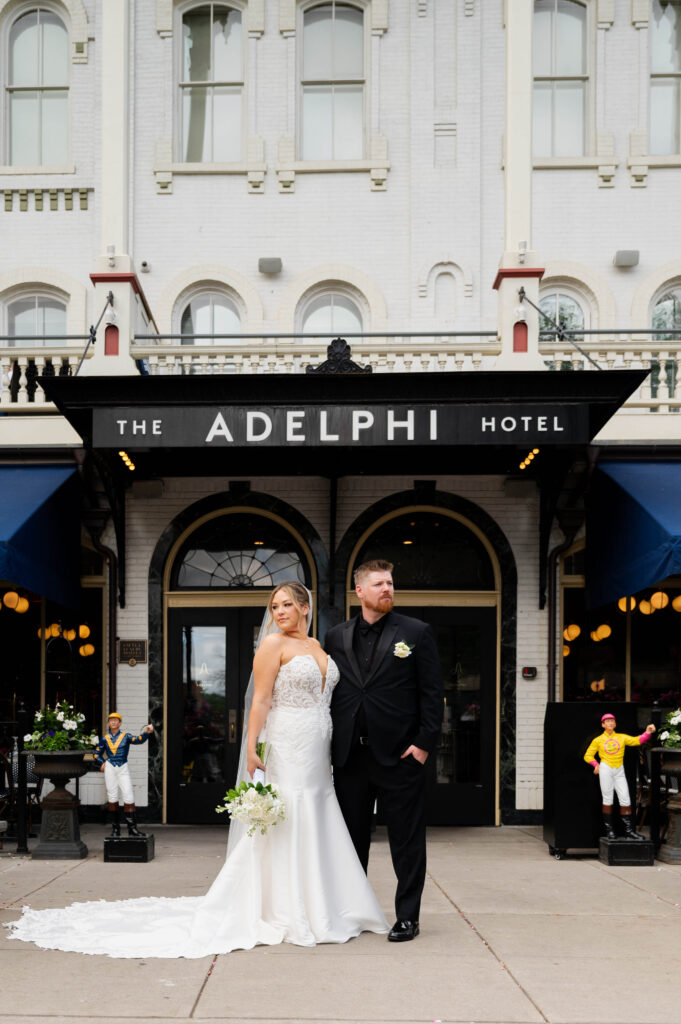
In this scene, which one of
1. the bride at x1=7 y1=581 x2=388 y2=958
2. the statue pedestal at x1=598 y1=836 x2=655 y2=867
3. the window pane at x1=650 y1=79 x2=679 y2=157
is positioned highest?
the window pane at x1=650 y1=79 x2=679 y2=157

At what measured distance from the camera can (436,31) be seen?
14492 mm

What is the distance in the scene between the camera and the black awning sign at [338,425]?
10.5 meters

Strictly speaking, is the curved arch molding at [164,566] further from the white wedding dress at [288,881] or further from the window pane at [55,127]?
the white wedding dress at [288,881]

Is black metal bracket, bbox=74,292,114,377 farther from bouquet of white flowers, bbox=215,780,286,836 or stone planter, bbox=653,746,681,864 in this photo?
stone planter, bbox=653,746,681,864

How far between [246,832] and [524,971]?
5.65ft

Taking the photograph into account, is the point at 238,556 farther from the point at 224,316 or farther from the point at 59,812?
the point at 59,812

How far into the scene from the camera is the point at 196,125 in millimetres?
14797

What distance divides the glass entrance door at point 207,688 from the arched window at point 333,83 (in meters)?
6.28

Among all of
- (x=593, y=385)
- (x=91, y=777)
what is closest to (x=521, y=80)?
(x=593, y=385)

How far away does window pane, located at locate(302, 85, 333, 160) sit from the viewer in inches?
581

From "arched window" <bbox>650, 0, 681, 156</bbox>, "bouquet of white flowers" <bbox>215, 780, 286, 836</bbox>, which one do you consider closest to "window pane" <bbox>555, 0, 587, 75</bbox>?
"arched window" <bbox>650, 0, 681, 156</bbox>

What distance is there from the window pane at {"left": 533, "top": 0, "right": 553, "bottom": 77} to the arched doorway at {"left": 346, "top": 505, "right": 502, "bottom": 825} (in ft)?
20.7

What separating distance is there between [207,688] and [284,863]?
6.50 m

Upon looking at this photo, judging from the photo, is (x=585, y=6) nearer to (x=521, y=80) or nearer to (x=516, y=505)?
(x=521, y=80)
